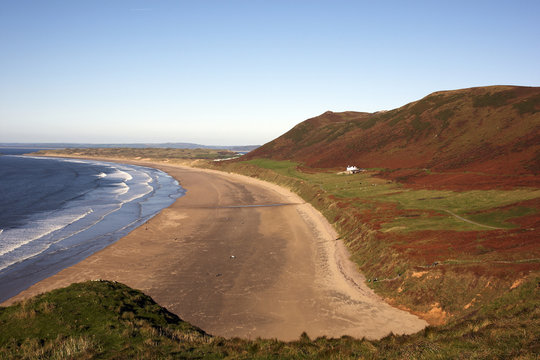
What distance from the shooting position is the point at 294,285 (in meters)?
22.7

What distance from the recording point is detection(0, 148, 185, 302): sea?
1060 inches

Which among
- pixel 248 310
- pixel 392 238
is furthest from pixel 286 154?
pixel 248 310

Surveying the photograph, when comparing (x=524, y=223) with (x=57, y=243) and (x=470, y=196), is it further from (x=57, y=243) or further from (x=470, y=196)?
(x=57, y=243)

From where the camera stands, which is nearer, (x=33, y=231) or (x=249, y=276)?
(x=249, y=276)

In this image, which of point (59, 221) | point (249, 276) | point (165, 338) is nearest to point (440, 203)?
point (249, 276)

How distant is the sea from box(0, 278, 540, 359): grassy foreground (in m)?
12.2

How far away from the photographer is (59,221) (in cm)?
4203

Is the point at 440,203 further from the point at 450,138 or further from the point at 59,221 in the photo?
the point at 59,221

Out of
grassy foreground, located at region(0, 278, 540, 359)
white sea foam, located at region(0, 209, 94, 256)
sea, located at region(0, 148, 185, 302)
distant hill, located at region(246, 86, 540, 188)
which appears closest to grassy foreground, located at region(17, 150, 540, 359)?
grassy foreground, located at region(0, 278, 540, 359)

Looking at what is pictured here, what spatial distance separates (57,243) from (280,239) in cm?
2072

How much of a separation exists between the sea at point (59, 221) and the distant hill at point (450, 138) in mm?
42639

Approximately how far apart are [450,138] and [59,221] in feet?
222

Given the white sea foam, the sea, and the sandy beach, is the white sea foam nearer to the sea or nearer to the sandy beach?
the sea

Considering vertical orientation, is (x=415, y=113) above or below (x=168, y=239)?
above
